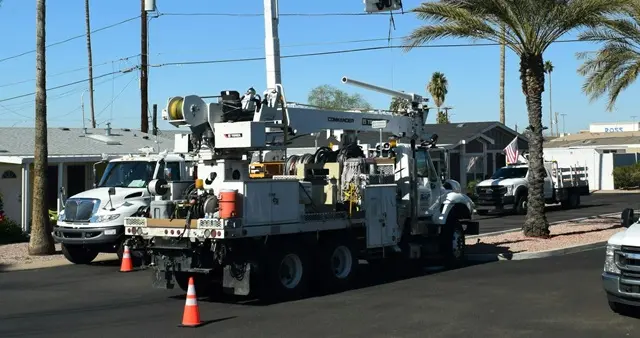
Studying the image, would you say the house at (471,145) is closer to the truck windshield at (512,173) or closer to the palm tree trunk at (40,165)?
the truck windshield at (512,173)

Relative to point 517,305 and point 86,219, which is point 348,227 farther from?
point 86,219

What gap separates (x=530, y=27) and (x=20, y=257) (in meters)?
14.2

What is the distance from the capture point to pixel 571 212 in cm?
3259

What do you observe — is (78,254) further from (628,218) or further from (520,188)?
(520,188)

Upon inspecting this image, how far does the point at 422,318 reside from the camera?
10.6 meters

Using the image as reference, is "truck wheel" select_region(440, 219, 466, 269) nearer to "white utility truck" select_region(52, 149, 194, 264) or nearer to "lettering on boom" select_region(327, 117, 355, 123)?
"lettering on boom" select_region(327, 117, 355, 123)

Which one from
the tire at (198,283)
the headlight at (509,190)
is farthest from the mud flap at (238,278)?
the headlight at (509,190)

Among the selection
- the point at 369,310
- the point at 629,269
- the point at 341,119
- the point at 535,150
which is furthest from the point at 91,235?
the point at 629,269

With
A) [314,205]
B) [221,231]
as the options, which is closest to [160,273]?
[221,231]

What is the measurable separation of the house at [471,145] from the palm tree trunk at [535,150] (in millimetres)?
17324

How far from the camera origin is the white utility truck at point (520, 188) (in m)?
31.8

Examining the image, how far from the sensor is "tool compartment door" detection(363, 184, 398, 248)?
14.3m

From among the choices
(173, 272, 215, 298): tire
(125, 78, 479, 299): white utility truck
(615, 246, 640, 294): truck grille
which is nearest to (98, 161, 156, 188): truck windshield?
(125, 78, 479, 299): white utility truck

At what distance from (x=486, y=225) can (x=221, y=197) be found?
1709 centimetres
